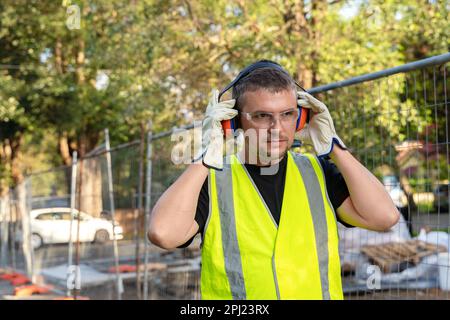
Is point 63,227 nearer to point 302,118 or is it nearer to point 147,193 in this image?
point 147,193

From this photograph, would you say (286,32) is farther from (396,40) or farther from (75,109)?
(75,109)

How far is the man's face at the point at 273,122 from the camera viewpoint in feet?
7.82

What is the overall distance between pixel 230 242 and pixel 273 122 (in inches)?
17.8

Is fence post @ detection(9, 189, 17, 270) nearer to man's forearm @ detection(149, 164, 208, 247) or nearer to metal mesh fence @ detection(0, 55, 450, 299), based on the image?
metal mesh fence @ detection(0, 55, 450, 299)

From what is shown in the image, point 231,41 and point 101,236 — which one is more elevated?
point 231,41

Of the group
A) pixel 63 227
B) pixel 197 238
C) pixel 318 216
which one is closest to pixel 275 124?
pixel 318 216

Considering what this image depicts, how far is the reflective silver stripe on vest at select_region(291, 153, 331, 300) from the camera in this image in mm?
2426

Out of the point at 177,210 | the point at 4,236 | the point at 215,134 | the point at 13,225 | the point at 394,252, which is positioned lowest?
the point at 4,236

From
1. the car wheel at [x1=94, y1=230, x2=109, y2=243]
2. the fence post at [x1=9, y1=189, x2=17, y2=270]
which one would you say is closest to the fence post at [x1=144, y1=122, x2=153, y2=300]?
the car wheel at [x1=94, y1=230, x2=109, y2=243]

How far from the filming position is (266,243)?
241cm

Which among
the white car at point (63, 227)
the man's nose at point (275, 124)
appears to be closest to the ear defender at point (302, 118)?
the man's nose at point (275, 124)

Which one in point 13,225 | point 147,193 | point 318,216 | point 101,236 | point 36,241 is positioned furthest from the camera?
point 13,225

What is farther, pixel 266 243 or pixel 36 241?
pixel 36 241

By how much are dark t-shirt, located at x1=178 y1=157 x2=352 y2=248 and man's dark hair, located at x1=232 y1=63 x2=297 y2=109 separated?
281 millimetres
